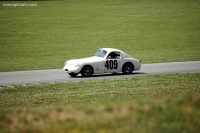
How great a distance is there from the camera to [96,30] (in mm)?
50688

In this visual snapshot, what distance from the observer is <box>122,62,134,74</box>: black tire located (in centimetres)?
2108

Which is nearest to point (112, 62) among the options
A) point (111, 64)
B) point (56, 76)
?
point (111, 64)

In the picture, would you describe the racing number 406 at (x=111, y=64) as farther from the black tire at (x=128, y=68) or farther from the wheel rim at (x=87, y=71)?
the wheel rim at (x=87, y=71)

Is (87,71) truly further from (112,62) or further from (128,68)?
(128,68)

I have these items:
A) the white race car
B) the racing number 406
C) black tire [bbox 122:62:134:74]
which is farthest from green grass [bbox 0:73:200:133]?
black tire [bbox 122:62:134:74]

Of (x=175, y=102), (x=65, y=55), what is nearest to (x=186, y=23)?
(x=65, y=55)

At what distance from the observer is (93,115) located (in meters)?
→ 7.49

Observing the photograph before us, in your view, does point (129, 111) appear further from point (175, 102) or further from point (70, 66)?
point (70, 66)

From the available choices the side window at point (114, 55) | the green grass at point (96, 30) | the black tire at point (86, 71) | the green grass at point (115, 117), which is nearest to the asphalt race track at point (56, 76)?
the black tire at point (86, 71)

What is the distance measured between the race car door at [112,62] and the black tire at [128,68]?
1.40 feet

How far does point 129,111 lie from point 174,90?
8.40 metres

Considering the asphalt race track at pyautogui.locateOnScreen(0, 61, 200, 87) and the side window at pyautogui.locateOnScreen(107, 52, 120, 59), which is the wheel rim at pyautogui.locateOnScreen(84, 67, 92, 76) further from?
the side window at pyautogui.locateOnScreen(107, 52, 120, 59)

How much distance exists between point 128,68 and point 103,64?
1.63m

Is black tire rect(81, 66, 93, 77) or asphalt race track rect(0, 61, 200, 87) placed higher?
black tire rect(81, 66, 93, 77)
